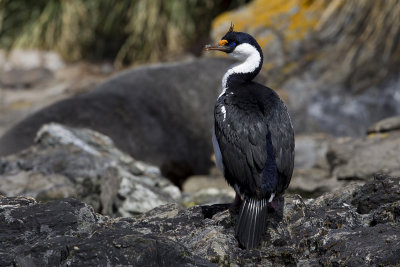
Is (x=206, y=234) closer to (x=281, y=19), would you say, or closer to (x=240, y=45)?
(x=240, y=45)

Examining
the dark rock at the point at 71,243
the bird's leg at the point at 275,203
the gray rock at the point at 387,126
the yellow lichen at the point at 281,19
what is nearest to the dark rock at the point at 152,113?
the yellow lichen at the point at 281,19

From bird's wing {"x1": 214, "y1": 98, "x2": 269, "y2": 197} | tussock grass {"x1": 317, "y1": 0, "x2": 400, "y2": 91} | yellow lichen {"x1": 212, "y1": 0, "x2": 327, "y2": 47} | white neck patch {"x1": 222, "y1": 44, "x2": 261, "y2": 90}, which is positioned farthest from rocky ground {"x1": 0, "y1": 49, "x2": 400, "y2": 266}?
tussock grass {"x1": 317, "y1": 0, "x2": 400, "y2": 91}

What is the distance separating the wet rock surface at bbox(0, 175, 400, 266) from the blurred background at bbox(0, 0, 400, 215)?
1242 millimetres

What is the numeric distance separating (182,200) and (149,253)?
10.7ft

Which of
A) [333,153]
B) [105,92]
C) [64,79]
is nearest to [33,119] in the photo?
[105,92]

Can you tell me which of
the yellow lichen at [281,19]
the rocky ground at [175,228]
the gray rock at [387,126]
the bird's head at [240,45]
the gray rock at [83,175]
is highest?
the yellow lichen at [281,19]

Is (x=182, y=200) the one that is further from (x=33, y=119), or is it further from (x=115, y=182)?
(x=33, y=119)

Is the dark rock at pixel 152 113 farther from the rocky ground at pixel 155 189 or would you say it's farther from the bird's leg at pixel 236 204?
the bird's leg at pixel 236 204

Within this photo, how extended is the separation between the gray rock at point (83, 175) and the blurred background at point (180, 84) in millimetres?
18

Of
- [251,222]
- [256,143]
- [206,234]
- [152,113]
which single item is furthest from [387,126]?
[206,234]

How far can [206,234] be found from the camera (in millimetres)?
3578

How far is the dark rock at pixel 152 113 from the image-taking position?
740cm

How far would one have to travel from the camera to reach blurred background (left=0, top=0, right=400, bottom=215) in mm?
6219

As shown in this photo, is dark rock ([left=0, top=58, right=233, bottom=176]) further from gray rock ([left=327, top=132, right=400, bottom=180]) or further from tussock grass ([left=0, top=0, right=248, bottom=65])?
tussock grass ([left=0, top=0, right=248, bottom=65])
